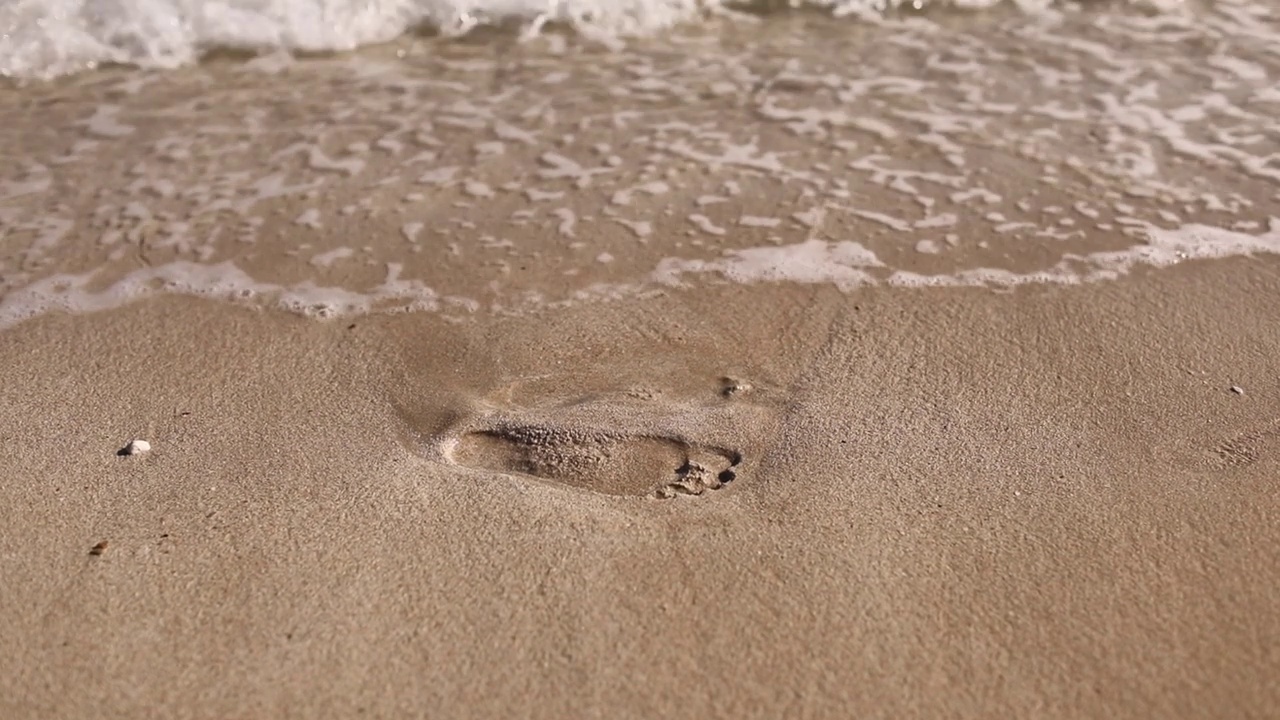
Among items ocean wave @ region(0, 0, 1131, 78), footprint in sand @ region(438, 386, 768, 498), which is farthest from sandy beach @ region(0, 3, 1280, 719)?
ocean wave @ region(0, 0, 1131, 78)

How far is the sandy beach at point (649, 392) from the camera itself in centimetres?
205

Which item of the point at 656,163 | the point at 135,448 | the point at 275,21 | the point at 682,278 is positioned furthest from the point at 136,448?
the point at 275,21

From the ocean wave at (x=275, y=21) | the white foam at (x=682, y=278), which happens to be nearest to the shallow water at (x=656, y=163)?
the white foam at (x=682, y=278)

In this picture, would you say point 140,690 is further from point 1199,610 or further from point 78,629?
point 1199,610

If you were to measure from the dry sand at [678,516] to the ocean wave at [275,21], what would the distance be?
205 cm

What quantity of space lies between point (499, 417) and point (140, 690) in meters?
0.96

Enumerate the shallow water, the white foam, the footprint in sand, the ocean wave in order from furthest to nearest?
the ocean wave, the shallow water, the white foam, the footprint in sand

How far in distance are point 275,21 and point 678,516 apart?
3486 millimetres

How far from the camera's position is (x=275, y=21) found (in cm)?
499

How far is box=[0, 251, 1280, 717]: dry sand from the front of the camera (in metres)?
2.01

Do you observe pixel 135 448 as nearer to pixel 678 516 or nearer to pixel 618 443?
pixel 618 443

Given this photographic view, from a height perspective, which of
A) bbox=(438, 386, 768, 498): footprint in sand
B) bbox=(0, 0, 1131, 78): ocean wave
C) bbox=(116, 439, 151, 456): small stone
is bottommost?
bbox=(438, 386, 768, 498): footprint in sand

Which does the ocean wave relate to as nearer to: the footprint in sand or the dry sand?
the dry sand

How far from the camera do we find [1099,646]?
204 cm
